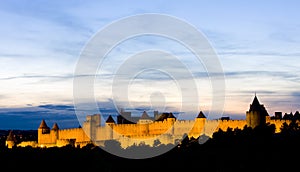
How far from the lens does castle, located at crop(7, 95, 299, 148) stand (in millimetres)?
62272

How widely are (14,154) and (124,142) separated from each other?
17.8m

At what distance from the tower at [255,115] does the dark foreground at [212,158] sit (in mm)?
2865

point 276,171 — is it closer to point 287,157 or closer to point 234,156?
point 287,157

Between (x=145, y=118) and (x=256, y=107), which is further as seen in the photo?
(x=145, y=118)

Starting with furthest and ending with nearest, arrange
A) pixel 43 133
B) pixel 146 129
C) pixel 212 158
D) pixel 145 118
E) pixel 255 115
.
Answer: pixel 145 118 → pixel 43 133 → pixel 146 129 → pixel 255 115 → pixel 212 158

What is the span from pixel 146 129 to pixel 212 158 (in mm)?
33001

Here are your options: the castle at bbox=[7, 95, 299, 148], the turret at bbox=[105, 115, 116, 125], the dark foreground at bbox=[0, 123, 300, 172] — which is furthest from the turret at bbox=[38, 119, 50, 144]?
the dark foreground at bbox=[0, 123, 300, 172]

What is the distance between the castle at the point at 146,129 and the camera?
62272mm

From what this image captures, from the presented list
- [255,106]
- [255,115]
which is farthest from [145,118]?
[255,115]

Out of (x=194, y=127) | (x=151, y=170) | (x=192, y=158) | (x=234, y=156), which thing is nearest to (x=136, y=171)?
(x=151, y=170)

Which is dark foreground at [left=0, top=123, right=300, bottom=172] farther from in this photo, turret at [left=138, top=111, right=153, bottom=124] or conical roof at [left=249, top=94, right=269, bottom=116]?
turret at [left=138, top=111, right=153, bottom=124]

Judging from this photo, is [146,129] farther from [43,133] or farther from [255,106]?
[255,106]

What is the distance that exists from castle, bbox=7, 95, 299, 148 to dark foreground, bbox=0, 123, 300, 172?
3.93 m

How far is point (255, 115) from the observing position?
201 ft
